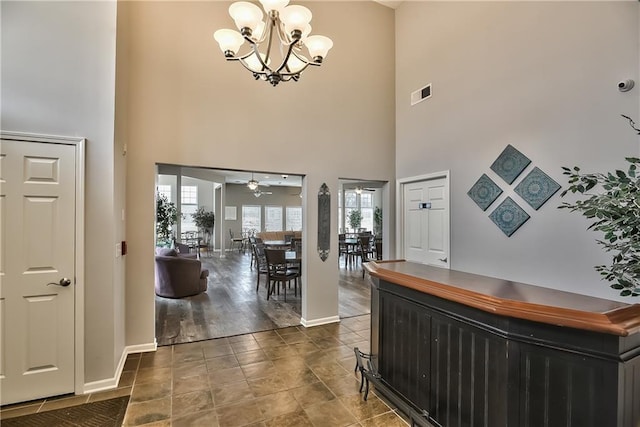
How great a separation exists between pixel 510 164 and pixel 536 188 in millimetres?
382

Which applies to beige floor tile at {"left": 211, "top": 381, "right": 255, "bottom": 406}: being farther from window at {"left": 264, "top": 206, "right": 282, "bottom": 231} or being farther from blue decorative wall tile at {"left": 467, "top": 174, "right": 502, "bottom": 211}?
window at {"left": 264, "top": 206, "right": 282, "bottom": 231}

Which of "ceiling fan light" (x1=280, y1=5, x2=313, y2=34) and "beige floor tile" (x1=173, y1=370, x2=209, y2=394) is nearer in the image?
"ceiling fan light" (x1=280, y1=5, x2=313, y2=34)

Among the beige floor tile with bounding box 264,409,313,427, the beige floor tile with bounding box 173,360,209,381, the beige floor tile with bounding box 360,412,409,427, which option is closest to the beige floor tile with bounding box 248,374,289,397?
the beige floor tile with bounding box 264,409,313,427

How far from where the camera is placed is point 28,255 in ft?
7.92

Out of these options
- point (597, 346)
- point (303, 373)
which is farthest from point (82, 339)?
point (597, 346)

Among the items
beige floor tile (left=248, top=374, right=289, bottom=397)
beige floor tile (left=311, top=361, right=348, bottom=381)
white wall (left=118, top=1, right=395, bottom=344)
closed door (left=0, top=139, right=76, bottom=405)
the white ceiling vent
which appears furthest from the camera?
the white ceiling vent

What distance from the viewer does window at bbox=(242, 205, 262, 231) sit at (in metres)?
13.9

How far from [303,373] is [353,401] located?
611 mm

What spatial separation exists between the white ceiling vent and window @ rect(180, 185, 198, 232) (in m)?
10.9

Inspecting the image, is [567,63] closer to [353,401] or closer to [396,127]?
[396,127]

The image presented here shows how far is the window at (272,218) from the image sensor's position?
14.3m

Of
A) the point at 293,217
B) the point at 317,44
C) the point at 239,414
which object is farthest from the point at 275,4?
the point at 293,217

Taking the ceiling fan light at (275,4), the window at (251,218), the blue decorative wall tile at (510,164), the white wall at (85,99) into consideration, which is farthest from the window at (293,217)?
the ceiling fan light at (275,4)

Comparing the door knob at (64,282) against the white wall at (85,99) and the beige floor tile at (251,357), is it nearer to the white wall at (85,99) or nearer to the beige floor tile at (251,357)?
the white wall at (85,99)
